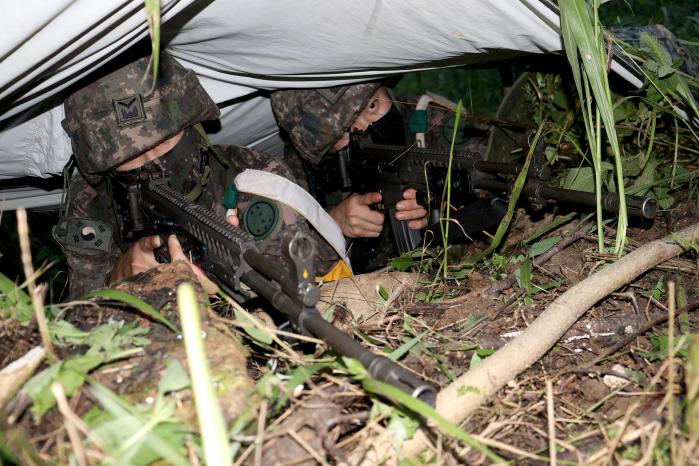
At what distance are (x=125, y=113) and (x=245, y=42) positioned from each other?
1.89 ft

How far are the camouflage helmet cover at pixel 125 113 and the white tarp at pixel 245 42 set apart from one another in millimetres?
108

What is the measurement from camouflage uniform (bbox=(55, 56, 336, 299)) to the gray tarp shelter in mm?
138

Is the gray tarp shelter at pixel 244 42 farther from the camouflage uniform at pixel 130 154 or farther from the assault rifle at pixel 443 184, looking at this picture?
the assault rifle at pixel 443 184

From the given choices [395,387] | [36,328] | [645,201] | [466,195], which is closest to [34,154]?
[36,328]

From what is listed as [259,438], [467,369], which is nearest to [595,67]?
[467,369]

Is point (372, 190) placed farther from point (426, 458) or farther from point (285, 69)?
point (426, 458)

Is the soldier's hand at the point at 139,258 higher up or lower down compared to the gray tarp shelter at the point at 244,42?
lower down

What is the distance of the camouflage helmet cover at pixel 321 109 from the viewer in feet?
9.25

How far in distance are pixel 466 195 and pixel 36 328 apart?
1.77 m

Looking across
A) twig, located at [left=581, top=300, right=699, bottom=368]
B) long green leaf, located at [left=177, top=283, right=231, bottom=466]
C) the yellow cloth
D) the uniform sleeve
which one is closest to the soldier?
the yellow cloth

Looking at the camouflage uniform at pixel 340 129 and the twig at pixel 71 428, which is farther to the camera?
the camouflage uniform at pixel 340 129

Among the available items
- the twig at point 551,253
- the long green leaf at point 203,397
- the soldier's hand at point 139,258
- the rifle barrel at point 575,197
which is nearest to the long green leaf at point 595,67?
the rifle barrel at point 575,197

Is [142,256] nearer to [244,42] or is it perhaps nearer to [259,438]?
[244,42]

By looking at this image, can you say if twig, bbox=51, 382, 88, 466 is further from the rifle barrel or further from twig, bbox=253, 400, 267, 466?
the rifle barrel
